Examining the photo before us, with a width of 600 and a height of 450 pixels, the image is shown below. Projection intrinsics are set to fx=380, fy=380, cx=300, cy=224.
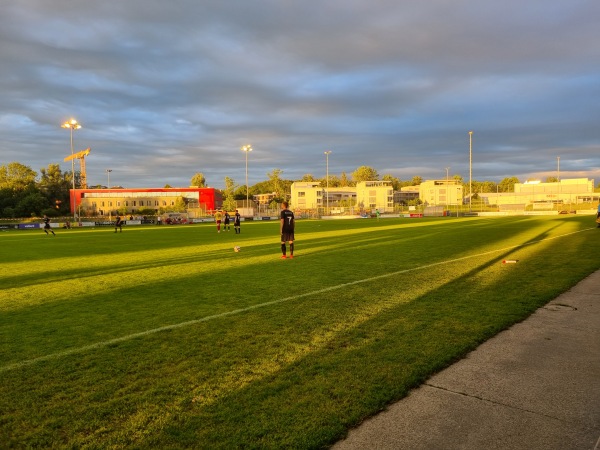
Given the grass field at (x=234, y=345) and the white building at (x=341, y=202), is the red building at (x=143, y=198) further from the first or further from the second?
the grass field at (x=234, y=345)

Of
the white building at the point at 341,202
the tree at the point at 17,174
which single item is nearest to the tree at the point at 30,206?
the tree at the point at 17,174

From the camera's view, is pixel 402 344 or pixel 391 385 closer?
pixel 391 385

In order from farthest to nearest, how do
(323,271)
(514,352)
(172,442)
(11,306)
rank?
(323,271) < (11,306) < (514,352) < (172,442)

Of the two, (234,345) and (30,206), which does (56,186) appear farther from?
(234,345)

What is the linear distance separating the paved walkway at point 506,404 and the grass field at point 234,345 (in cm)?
22

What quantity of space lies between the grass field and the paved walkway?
0.22 metres

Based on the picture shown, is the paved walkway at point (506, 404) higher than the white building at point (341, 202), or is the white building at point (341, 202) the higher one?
the white building at point (341, 202)

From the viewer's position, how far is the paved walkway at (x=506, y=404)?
3031 mm

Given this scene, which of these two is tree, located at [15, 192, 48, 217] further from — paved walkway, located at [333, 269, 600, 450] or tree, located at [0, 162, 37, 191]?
paved walkway, located at [333, 269, 600, 450]

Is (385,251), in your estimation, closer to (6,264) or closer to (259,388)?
(259,388)

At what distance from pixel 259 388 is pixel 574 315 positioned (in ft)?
18.3

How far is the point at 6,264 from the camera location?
47.9 feet

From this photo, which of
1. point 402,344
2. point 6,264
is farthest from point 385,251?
point 6,264

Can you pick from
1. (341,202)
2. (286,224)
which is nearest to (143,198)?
(341,202)
